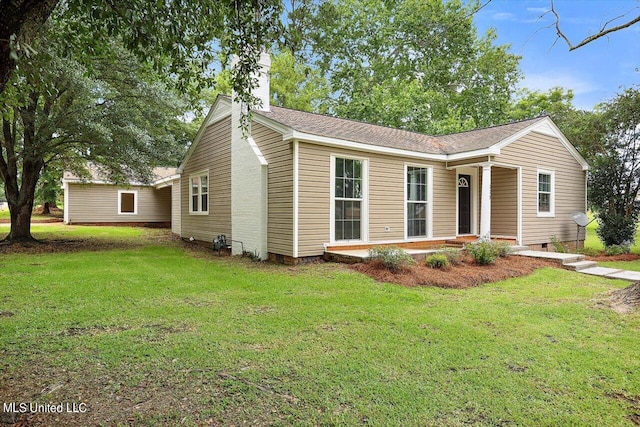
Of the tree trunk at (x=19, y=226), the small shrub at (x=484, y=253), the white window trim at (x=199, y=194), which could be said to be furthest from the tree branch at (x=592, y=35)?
the tree trunk at (x=19, y=226)

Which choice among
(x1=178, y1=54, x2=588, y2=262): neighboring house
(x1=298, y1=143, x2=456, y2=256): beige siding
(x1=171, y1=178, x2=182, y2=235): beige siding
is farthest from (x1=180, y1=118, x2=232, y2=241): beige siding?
(x1=298, y1=143, x2=456, y2=256): beige siding

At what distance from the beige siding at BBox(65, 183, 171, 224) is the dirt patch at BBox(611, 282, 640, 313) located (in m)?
20.0

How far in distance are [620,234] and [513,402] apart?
1239cm

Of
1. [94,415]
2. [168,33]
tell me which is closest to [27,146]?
[168,33]

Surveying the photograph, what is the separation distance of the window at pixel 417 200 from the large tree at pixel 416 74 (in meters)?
10.9

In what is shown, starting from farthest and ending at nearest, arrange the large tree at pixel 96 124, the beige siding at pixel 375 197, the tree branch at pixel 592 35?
1. the large tree at pixel 96 124
2. the beige siding at pixel 375 197
3. the tree branch at pixel 592 35

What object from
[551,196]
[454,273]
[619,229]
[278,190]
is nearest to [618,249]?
[619,229]

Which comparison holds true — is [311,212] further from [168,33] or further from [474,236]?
[474,236]

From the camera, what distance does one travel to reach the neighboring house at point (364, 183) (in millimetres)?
8289

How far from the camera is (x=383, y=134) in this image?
10.6 metres

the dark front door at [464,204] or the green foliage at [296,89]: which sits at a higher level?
the green foliage at [296,89]

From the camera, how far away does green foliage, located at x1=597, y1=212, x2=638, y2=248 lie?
38.0 feet

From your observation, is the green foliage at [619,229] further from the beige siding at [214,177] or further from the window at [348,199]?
the beige siding at [214,177]

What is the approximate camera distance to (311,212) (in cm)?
816
